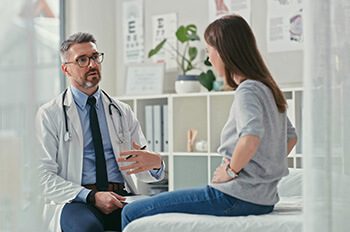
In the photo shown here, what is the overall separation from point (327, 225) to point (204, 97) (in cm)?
A: 291

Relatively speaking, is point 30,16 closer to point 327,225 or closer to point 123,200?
point 327,225

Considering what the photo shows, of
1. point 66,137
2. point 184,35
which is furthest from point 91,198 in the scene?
point 184,35

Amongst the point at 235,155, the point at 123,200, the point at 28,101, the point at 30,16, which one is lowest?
the point at 123,200

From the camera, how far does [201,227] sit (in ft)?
6.50

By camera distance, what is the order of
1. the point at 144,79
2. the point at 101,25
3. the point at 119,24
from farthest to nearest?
the point at 119,24 < the point at 101,25 < the point at 144,79

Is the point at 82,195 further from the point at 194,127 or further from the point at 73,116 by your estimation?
the point at 194,127

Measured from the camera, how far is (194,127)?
4707 mm

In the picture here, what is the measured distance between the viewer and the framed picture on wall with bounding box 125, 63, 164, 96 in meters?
4.89

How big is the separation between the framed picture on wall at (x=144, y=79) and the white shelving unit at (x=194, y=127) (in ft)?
0.33

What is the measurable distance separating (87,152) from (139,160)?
31 centimetres

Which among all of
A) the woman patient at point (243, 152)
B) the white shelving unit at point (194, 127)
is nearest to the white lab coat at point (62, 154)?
the woman patient at point (243, 152)

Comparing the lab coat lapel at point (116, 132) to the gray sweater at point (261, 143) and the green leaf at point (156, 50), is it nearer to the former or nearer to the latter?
the gray sweater at point (261, 143)

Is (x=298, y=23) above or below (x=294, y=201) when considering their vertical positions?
above

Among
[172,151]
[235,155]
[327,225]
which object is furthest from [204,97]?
[327,225]
